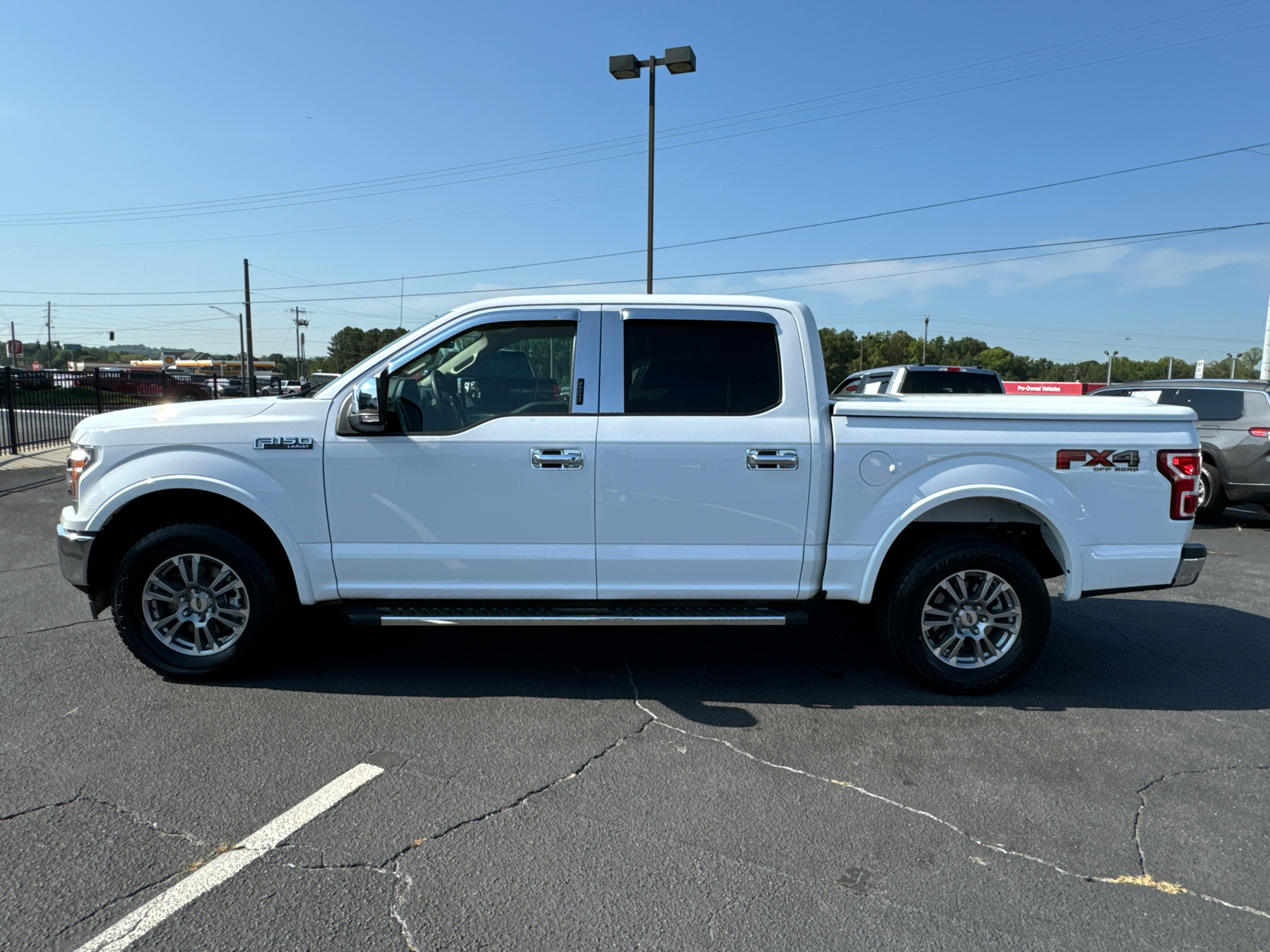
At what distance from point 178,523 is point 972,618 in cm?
431

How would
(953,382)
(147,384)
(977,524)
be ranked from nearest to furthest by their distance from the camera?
(977,524)
(953,382)
(147,384)

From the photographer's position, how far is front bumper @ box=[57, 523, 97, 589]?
445 cm

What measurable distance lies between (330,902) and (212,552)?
7.69 ft

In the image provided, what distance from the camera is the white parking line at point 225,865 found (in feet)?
8.24

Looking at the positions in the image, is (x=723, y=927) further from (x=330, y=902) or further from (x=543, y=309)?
(x=543, y=309)

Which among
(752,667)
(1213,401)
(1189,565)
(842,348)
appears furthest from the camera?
(842,348)

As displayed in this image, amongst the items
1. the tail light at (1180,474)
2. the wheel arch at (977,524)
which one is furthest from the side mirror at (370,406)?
the tail light at (1180,474)

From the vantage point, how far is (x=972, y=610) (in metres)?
4.50

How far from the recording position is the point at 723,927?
2602 millimetres

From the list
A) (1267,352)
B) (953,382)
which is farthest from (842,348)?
(953,382)

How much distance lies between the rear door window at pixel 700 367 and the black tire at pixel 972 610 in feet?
3.99

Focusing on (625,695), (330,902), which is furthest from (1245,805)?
(330,902)

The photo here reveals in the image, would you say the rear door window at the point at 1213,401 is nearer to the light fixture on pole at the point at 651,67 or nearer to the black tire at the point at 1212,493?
the black tire at the point at 1212,493

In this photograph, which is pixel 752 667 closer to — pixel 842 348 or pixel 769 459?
pixel 769 459
